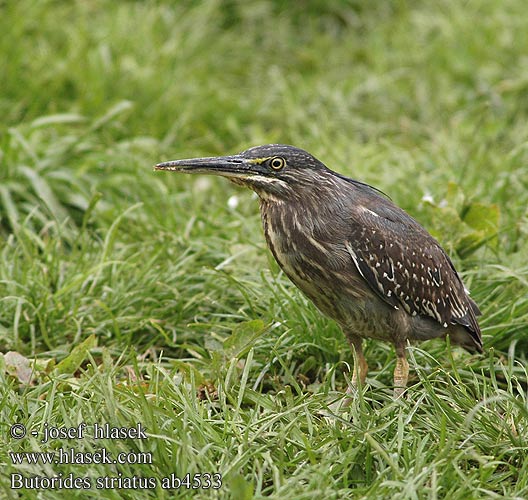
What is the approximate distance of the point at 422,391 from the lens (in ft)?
15.5

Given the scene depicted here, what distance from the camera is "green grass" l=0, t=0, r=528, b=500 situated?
4281mm

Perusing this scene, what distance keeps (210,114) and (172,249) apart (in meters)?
2.78

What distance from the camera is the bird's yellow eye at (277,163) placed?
15.9ft

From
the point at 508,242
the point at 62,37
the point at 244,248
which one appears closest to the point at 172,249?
the point at 244,248

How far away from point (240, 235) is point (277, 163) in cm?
161

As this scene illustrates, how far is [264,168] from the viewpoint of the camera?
484 centimetres

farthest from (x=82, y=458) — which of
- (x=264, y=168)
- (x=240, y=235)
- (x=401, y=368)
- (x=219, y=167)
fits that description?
(x=240, y=235)

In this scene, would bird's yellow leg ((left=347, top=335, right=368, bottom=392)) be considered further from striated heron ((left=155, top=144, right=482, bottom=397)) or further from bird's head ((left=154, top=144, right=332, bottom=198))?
bird's head ((left=154, top=144, right=332, bottom=198))

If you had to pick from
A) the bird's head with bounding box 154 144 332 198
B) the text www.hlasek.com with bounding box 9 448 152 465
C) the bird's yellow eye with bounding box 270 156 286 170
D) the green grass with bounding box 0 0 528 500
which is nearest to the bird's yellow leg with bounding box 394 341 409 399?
the green grass with bounding box 0 0 528 500

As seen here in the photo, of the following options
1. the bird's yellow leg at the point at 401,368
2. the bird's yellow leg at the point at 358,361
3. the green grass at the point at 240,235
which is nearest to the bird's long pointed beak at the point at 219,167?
the green grass at the point at 240,235

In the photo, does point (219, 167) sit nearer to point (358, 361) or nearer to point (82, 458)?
point (358, 361)

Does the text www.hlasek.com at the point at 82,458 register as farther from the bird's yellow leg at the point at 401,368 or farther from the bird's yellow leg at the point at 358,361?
the bird's yellow leg at the point at 401,368

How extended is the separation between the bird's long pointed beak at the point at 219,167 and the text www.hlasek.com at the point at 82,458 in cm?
150

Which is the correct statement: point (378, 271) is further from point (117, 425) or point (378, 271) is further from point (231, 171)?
point (117, 425)
